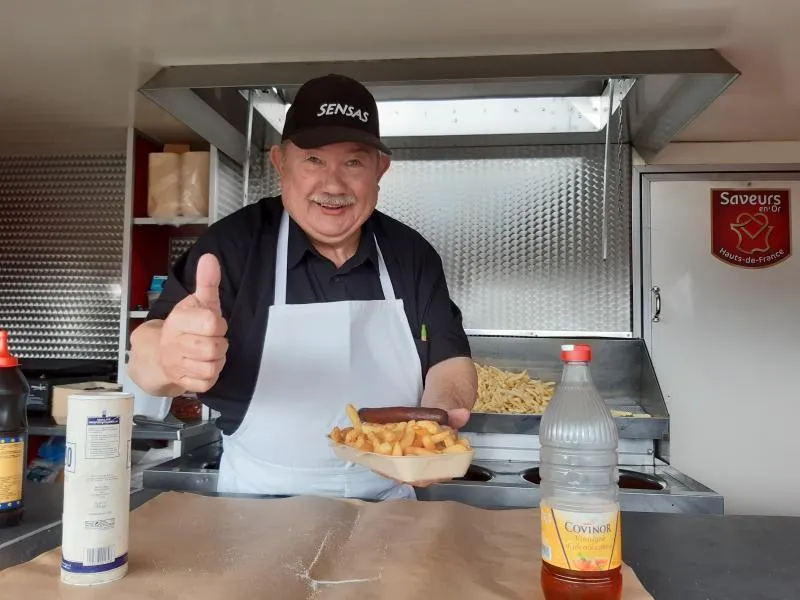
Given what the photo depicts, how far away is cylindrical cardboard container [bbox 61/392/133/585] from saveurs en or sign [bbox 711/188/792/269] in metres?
3.34

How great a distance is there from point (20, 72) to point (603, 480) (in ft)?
9.14

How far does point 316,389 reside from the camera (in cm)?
180

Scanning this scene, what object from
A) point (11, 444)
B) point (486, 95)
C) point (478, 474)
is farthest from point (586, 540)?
point (486, 95)

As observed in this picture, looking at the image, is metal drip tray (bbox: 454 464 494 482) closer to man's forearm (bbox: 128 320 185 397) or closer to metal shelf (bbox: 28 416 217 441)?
metal shelf (bbox: 28 416 217 441)

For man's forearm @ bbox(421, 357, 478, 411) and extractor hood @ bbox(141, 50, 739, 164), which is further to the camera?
extractor hood @ bbox(141, 50, 739, 164)

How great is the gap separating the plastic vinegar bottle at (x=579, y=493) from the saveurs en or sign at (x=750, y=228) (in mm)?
2922

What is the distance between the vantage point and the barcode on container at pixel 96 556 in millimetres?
875

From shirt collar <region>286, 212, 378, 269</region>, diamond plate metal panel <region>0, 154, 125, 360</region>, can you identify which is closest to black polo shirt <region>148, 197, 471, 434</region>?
shirt collar <region>286, 212, 378, 269</region>

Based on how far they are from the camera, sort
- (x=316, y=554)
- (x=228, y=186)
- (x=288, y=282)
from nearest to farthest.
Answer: (x=316, y=554)
(x=288, y=282)
(x=228, y=186)

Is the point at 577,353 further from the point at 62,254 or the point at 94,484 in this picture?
the point at 62,254

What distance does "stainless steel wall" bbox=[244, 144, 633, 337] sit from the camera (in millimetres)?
3361

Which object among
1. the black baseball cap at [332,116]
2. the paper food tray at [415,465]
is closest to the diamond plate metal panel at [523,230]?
the black baseball cap at [332,116]

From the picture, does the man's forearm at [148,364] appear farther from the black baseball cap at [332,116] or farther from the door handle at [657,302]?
the door handle at [657,302]

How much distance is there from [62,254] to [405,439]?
10.8 feet
